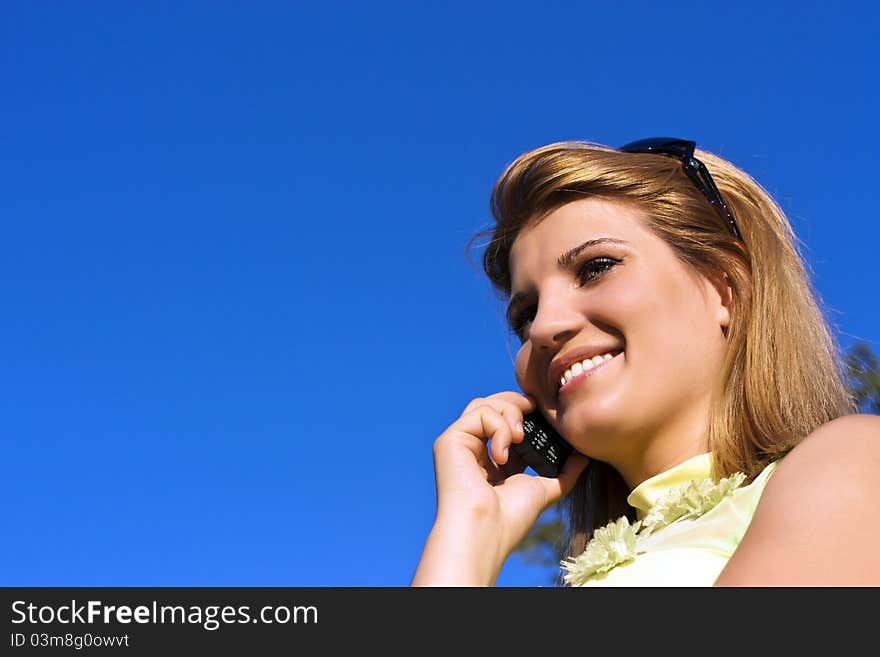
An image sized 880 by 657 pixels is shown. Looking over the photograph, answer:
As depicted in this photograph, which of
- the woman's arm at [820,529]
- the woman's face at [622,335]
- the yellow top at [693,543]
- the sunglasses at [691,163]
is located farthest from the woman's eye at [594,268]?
the woman's arm at [820,529]

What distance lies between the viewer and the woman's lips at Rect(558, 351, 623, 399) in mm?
3374

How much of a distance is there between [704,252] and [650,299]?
340 mm

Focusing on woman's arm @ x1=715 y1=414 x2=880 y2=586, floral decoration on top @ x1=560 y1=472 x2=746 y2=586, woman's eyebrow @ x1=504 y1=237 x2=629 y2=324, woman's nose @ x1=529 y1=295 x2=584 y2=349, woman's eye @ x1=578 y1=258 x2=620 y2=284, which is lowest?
woman's arm @ x1=715 y1=414 x2=880 y2=586

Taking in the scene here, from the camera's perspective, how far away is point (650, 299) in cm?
337

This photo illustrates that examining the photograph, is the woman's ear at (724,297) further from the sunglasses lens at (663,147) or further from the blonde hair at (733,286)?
the sunglasses lens at (663,147)

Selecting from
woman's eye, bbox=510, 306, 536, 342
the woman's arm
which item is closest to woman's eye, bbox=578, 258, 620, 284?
woman's eye, bbox=510, 306, 536, 342

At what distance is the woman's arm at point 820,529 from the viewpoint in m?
2.16

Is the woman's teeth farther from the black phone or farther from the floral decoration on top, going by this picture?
the floral decoration on top

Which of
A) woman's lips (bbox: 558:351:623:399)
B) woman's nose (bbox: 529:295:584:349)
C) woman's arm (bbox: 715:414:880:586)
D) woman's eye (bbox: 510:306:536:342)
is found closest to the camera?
woman's arm (bbox: 715:414:880:586)

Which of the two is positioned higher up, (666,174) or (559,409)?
(666,174)
